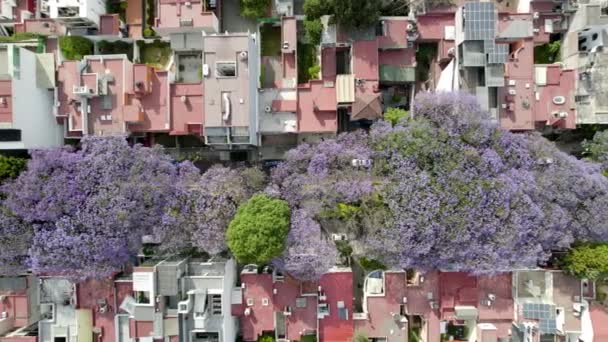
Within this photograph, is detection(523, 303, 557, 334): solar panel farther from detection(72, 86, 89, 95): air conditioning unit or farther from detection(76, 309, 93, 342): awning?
detection(72, 86, 89, 95): air conditioning unit

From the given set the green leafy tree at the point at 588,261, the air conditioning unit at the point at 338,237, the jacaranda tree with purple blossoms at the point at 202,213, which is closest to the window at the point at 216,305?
the jacaranda tree with purple blossoms at the point at 202,213

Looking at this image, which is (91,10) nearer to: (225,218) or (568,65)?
(225,218)

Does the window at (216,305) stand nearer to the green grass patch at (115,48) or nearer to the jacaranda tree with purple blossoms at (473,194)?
the jacaranda tree with purple blossoms at (473,194)

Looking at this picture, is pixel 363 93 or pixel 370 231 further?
pixel 363 93

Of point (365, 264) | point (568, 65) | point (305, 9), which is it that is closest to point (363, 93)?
point (305, 9)

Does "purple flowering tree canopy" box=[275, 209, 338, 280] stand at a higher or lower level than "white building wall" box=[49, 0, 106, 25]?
lower

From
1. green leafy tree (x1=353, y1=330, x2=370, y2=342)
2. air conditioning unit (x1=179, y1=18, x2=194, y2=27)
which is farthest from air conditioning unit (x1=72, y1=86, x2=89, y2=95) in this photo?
green leafy tree (x1=353, y1=330, x2=370, y2=342)
